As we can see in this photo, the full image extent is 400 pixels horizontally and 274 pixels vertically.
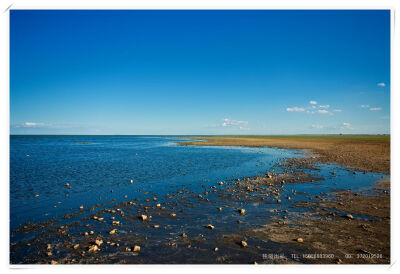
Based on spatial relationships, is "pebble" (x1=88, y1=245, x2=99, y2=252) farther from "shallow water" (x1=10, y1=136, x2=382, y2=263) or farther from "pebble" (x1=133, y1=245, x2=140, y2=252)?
"shallow water" (x1=10, y1=136, x2=382, y2=263)

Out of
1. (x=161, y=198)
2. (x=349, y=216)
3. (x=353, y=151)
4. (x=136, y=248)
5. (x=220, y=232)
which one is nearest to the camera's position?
(x=136, y=248)

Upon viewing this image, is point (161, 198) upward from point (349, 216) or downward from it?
downward

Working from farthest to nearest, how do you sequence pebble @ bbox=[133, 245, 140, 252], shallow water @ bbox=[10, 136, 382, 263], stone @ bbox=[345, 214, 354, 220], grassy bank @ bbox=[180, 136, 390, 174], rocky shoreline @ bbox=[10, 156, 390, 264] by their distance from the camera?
grassy bank @ bbox=[180, 136, 390, 174]
stone @ bbox=[345, 214, 354, 220]
shallow water @ bbox=[10, 136, 382, 263]
pebble @ bbox=[133, 245, 140, 252]
rocky shoreline @ bbox=[10, 156, 390, 264]

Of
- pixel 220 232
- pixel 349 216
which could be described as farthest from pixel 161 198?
pixel 349 216

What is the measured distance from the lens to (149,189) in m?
16.3

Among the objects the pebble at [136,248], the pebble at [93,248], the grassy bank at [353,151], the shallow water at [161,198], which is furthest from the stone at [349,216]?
the grassy bank at [353,151]

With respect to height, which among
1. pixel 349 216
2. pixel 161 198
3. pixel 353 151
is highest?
pixel 353 151

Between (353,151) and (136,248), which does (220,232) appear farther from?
(353,151)

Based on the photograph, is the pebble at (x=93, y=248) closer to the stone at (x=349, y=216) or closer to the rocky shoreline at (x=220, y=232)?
the rocky shoreline at (x=220, y=232)

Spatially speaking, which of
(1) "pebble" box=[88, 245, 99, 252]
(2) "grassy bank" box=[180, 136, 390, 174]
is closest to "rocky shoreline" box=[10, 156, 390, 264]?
(1) "pebble" box=[88, 245, 99, 252]

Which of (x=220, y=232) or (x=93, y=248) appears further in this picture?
(x=220, y=232)

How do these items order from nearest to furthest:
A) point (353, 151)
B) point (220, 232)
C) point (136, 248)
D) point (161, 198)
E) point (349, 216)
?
point (136, 248) → point (220, 232) → point (349, 216) → point (161, 198) → point (353, 151)
